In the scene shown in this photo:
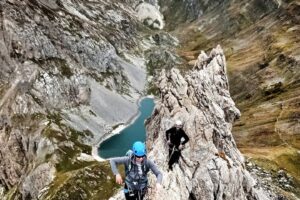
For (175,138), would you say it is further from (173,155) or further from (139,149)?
(139,149)

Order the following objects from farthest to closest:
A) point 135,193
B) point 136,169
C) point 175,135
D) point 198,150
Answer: point 198,150 → point 175,135 → point 135,193 → point 136,169

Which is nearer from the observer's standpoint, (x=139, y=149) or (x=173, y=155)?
(x=139, y=149)

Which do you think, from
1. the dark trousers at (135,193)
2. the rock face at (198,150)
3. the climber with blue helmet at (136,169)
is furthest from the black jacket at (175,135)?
the climber with blue helmet at (136,169)

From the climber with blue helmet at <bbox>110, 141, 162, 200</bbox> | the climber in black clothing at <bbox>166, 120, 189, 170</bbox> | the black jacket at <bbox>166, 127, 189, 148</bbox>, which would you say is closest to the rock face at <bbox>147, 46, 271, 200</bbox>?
the climber in black clothing at <bbox>166, 120, 189, 170</bbox>

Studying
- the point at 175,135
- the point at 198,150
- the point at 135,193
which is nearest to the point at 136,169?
the point at 135,193

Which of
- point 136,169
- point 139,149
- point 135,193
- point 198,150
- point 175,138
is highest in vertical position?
point 198,150

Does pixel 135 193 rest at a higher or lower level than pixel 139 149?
lower
